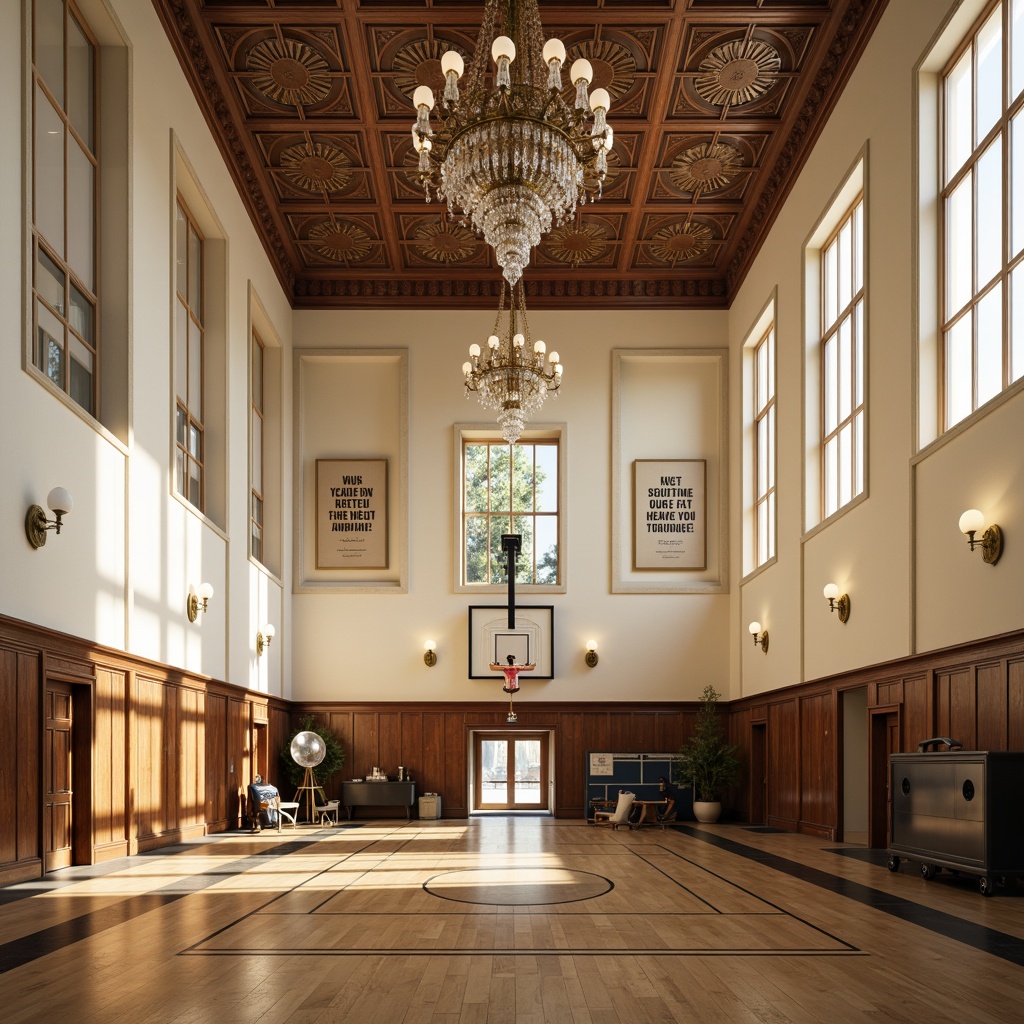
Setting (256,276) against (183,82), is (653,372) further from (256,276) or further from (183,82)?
(183,82)

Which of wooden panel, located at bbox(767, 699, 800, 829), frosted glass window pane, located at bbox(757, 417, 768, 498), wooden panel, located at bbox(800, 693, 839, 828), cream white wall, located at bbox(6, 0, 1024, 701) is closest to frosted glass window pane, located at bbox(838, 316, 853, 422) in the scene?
cream white wall, located at bbox(6, 0, 1024, 701)

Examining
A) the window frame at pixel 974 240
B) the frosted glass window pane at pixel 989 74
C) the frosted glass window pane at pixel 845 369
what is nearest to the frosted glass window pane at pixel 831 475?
the frosted glass window pane at pixel 845 369

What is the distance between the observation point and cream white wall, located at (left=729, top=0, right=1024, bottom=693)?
32.4 ft

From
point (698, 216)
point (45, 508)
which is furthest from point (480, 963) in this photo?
point (698, 216)

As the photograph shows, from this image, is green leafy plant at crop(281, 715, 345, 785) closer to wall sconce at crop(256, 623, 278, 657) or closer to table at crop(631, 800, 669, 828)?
wall sconce at crop(256, 623, 278, 657)

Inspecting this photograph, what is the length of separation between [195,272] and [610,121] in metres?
6.20

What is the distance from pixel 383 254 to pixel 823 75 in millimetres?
8737

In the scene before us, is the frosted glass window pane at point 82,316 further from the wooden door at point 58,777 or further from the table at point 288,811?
the table at point 288,811

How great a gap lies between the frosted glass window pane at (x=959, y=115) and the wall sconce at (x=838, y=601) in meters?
5.02

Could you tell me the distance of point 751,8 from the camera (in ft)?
45.1

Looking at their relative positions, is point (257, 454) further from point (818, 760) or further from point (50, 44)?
point (818, 760)

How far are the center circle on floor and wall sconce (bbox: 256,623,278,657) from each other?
8212mm

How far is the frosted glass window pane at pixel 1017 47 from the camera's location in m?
9.66

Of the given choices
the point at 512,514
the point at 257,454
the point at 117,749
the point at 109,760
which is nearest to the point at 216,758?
the point at 117,749
